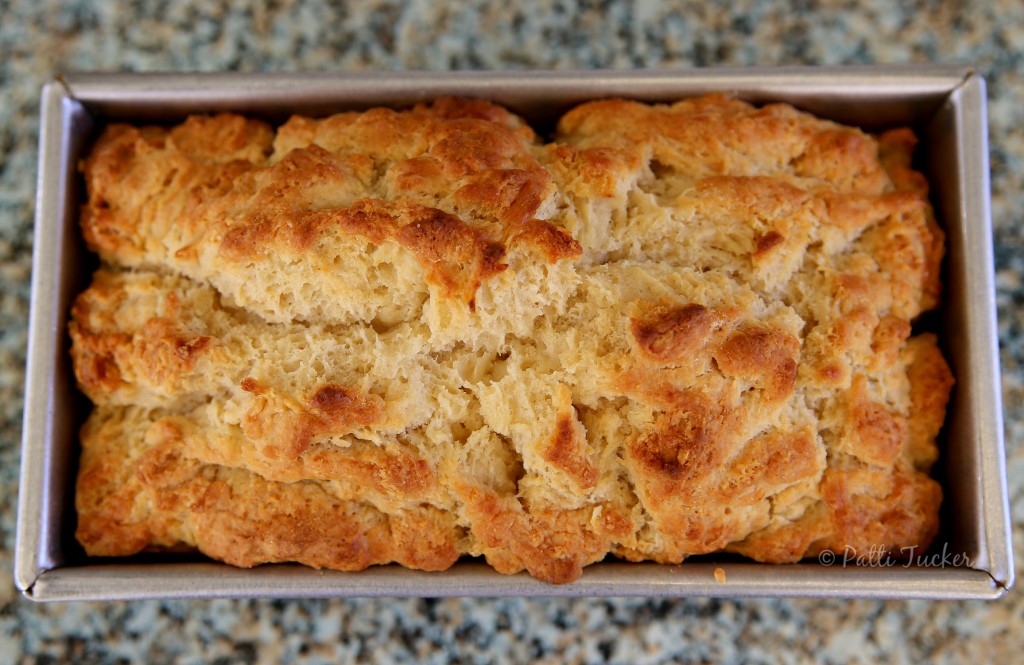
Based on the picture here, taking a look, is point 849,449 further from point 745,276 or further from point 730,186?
point 730,186

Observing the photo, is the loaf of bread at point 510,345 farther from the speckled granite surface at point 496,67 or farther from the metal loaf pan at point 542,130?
the speckled granite surface at point 496,67

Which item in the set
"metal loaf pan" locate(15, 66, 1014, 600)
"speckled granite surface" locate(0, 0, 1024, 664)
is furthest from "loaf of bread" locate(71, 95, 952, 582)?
"speckled granite surface" locate(0, 0, 1024, 664)

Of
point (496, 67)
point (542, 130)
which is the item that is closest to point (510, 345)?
point (542, 130)

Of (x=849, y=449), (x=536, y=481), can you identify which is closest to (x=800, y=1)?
(x=849, y=449)

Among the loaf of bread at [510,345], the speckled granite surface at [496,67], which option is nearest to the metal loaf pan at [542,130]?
the loaf of bread at [510,345]

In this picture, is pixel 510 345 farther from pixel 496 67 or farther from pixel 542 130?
pixel 496 67
